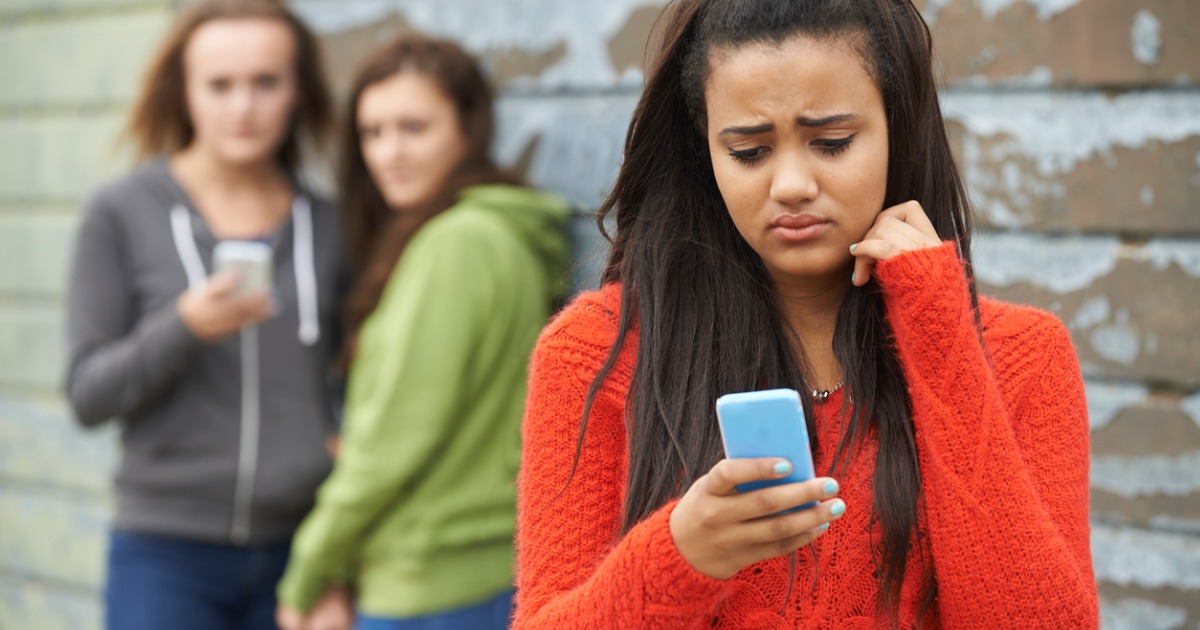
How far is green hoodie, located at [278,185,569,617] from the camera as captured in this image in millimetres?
2877

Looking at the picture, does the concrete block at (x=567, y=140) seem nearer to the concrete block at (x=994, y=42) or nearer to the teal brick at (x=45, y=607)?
the concrete block at (x=994, y=42)

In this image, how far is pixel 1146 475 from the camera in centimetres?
262

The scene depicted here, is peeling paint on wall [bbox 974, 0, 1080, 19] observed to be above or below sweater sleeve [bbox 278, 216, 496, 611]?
Result: above

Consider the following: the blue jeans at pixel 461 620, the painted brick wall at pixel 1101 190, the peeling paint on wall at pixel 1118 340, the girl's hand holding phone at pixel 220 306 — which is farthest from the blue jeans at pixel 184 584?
the peeling paint on wall at pixel 1118 340

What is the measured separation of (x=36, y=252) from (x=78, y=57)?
76cm

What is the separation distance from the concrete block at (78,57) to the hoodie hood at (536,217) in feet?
6.30

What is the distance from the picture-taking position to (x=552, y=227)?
3285 mm

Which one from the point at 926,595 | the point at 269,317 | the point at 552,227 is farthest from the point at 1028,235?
the point at 269,317

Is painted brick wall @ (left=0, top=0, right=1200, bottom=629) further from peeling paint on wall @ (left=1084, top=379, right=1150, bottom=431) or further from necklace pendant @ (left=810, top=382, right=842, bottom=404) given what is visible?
necklace pendant @ (left=810, top=382, right=842, bottom=404)

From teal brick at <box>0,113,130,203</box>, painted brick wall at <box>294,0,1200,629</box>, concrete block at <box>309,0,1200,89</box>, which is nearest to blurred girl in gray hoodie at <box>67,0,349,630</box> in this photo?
concrete block at <box>309,0,1200,89</box>

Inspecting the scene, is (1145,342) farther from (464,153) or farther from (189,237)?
(189,237)

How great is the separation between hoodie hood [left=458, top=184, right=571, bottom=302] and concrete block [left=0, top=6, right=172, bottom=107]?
1.92 meters

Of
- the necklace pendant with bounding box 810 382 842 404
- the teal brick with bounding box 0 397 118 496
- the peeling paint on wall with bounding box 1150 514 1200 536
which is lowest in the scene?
the teal brick with bounding box 0 397 118 496

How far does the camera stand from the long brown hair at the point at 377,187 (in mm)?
3180
